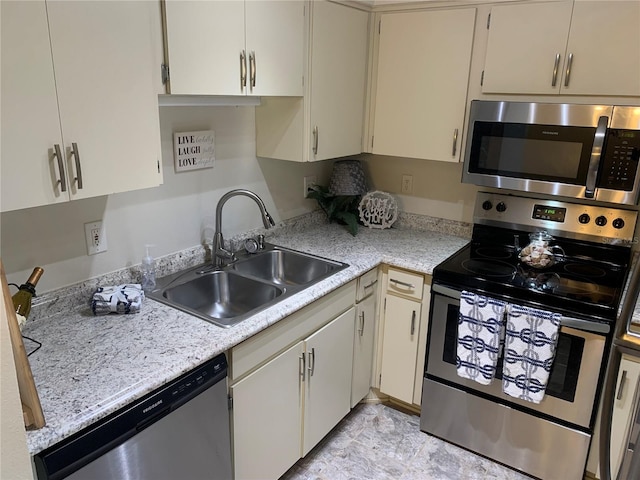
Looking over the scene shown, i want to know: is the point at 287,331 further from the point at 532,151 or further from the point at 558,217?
the point at 558,217

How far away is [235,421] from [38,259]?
2.78 ft

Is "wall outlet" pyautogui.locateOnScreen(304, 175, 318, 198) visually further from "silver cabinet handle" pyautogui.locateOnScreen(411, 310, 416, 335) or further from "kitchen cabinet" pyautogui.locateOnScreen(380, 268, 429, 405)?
"silver cabinet handle" pyautogui.locateOnScreen(411, 310, 416, 335)

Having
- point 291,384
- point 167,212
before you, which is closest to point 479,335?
point 291,384

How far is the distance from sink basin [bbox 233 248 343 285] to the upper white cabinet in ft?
2.44

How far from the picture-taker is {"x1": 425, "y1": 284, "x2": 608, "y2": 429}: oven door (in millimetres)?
1860

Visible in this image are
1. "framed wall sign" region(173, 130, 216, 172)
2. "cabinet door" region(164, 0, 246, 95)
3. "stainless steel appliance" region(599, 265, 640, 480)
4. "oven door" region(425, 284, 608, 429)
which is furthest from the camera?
"framed wall sign" region(173, 130, 216, 172)

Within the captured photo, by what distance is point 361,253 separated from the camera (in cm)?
234

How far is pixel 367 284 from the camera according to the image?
7.49 feet

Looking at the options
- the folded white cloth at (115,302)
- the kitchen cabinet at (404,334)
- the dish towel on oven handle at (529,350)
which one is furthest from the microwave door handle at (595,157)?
the folded white cloth at (115,302)

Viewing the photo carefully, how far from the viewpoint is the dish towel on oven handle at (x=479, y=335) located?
1.99 m

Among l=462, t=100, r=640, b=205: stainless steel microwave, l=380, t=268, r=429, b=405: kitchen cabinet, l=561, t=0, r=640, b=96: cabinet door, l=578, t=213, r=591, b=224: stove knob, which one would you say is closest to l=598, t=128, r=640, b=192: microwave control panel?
l=462, t=100, r=640, b=205: stainless steel microwave

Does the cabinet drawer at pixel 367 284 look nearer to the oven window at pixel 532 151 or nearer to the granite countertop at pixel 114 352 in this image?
the granite countertop at pixel 114 352

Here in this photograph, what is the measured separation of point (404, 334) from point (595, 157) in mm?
1133

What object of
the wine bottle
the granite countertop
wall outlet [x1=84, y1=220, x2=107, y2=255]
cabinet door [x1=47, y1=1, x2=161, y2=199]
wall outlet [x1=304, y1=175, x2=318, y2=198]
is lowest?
the granite countertop
